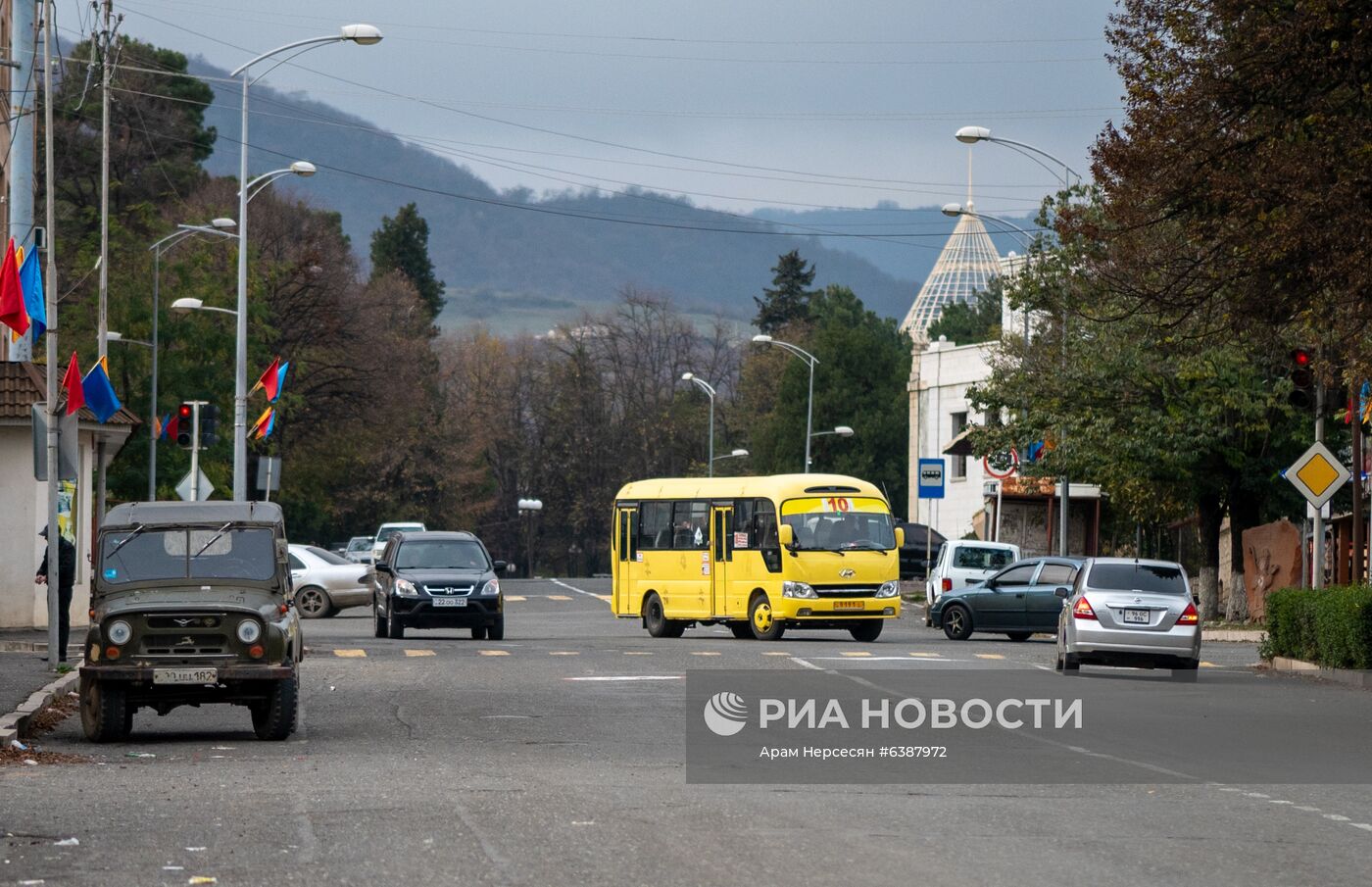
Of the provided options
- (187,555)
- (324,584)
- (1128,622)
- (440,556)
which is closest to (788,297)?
(324,584)

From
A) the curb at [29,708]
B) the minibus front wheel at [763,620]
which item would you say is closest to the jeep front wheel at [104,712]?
the curb at [29,708]

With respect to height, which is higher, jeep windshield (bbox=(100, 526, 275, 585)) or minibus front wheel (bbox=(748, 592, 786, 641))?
jeep windshield (bbox=(100, 526, 275, 585))

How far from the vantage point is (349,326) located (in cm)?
7638

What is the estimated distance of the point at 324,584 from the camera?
A: 44562 millimetres

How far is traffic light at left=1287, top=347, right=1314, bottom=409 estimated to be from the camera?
2748 cm

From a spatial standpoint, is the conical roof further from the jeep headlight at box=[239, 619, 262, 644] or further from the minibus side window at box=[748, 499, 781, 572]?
the jeep headlight at box=[239, 619, 262, 644]

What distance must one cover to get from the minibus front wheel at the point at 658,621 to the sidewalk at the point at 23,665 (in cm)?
1063

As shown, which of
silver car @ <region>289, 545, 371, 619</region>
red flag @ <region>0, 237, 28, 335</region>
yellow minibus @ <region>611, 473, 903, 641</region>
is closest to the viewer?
red flag @ <region>0, 237, 28, 335</region>

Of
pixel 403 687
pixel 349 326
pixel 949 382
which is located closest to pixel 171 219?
pixel 349 326

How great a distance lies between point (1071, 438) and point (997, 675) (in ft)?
61.1

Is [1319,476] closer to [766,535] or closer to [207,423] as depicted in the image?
[766,535]

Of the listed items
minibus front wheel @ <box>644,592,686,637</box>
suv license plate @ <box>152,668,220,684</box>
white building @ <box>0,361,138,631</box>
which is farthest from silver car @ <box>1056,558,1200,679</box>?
white building @ <box>0,361,138,631</box>

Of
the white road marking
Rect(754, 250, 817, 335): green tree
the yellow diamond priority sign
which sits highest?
Rect(754, 250, 817, 335): green tree

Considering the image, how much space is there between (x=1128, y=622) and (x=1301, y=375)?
185 inches
